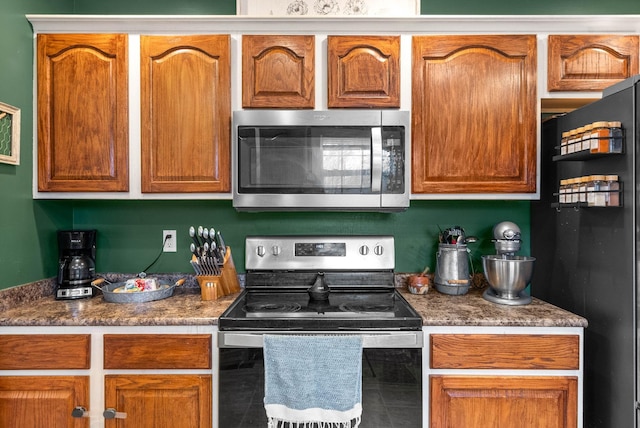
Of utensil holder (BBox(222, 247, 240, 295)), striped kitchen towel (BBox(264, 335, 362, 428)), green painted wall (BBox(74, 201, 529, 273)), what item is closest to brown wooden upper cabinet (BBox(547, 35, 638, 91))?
green painted wall (BBox(74, 201, 529, 273))

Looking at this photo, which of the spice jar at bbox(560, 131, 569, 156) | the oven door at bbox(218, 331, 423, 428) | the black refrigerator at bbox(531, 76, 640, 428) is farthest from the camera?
the spice jar at bbox(560, 131, 569, 156)

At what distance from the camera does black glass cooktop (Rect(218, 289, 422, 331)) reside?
1.50m

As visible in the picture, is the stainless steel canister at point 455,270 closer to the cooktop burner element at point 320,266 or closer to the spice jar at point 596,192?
the cooktop burner element at point 320,266

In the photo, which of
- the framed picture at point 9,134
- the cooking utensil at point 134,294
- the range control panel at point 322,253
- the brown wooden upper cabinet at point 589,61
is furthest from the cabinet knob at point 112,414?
the brown wooden upper cabinet at point 589,61

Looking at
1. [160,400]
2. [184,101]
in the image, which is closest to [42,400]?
[160,400]

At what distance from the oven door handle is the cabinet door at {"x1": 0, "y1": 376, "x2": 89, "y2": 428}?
0.60m

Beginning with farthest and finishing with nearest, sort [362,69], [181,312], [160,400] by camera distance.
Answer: [362,69], [181,312], [160,400]

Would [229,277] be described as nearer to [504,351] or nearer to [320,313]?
[320,313]

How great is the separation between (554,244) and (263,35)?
1.76 meters

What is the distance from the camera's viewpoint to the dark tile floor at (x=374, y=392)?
1469mm

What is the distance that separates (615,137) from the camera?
1.39 metres

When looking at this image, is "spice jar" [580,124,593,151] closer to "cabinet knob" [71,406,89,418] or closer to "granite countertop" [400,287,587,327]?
"granite countertop" [400,287,587,327]

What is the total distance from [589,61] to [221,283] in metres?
2.08

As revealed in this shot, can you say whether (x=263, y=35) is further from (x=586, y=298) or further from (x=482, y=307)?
(x=586, y=298)
